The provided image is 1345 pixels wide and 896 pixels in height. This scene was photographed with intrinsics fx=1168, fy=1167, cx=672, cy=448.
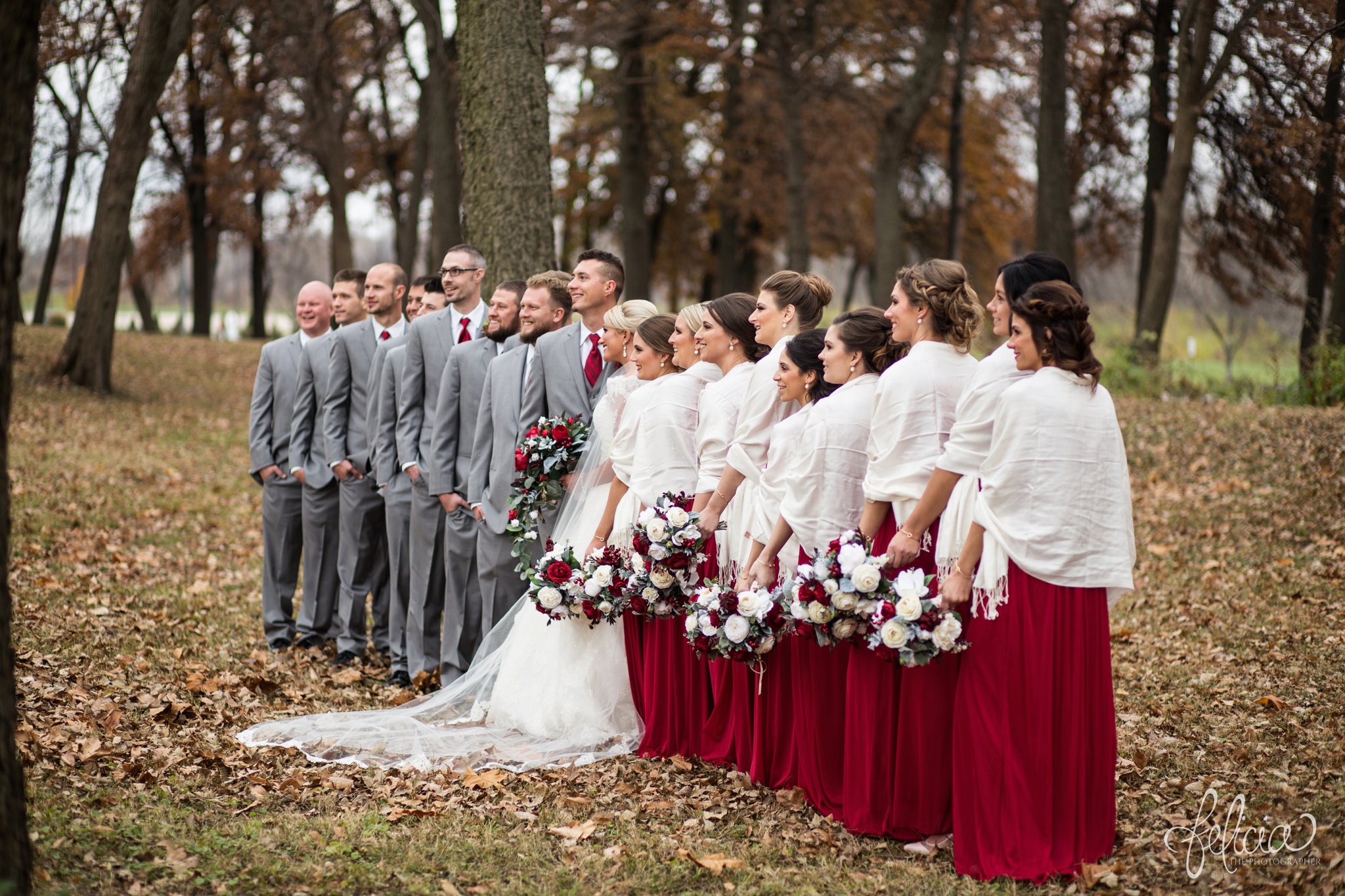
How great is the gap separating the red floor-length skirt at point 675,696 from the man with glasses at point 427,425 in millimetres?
2278

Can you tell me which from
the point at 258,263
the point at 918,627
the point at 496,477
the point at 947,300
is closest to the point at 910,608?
the point at 918,627

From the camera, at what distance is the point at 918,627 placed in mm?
4777

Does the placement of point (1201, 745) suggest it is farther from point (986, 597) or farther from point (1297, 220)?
point (1297, 220)

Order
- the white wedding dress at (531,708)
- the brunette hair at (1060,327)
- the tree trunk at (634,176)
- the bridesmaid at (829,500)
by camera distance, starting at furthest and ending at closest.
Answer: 1. the tree trunk at (634,176)
2. the white wedding dress at (531,708)
3. the bridesmaid at (829,500)
4. the brunette hair at (1060,327)

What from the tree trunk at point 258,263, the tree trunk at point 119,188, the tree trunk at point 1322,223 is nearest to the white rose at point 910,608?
the tree trunk at point 1322,223

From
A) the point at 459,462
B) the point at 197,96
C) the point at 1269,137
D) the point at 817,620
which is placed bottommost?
the point at 817,620

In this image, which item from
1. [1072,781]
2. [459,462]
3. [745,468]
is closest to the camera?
[1072,781]

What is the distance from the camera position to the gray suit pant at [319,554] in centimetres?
916

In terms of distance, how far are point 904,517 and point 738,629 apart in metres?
0.97

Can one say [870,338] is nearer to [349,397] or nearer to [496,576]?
[496,576]

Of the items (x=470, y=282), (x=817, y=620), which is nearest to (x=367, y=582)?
(x=470, y=282)

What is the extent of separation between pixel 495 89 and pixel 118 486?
7.57 metres

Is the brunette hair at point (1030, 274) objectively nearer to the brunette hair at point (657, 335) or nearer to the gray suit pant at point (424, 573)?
the brunette hair at point (657, 335)

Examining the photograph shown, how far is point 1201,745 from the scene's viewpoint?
6.56m
